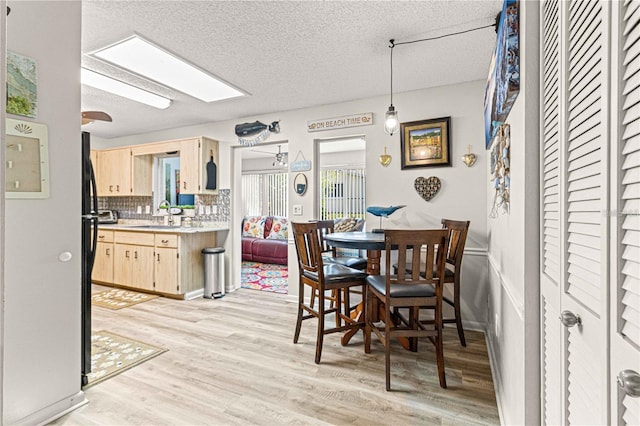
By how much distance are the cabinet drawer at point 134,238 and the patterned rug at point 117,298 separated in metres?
0.71

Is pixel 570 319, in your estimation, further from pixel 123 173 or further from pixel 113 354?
pixel 123 173

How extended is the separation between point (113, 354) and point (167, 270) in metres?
1.67

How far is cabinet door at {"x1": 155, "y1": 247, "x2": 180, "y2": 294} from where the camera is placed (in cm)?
407

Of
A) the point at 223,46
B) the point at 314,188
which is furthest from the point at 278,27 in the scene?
the point at 314,188

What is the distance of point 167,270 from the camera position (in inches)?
162

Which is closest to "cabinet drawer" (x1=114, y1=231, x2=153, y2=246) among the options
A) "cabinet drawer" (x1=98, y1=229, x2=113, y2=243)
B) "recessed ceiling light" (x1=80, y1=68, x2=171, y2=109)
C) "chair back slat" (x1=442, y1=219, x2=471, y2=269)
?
"cabinet drawer" (x1=98, y1=229, x2=113, y2=243)

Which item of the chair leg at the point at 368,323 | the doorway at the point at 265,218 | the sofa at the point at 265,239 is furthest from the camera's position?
the sofa at the point at 265,239

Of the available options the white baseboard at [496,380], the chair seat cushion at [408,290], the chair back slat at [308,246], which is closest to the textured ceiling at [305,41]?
the chair back slat at [308,246]

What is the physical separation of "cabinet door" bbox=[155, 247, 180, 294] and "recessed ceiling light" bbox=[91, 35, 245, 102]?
2.07 metres

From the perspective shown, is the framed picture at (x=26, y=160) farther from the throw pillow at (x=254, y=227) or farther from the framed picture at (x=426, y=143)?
the throw pillow at (x=254, y=227)

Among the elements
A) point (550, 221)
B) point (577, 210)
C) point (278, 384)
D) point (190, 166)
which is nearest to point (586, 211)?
point (577, 210)

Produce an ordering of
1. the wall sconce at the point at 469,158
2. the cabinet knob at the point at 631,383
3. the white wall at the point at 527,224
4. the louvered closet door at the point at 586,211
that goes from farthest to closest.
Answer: the wall sconce at the point at 469,158
the white wall at the point at 527,224
the louvered closet door at the point at 586,211
the cabinet knob at the point at 631,383

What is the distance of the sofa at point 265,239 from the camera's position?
251 inches

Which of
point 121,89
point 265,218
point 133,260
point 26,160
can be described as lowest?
point 133,260
